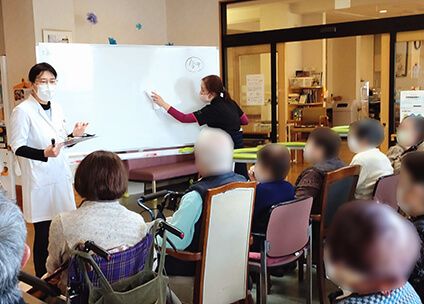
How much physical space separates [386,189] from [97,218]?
1774 millimetres

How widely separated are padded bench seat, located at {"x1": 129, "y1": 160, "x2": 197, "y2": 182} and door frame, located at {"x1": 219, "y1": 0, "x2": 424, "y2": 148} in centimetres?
158

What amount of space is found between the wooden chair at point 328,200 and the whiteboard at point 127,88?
213 cm

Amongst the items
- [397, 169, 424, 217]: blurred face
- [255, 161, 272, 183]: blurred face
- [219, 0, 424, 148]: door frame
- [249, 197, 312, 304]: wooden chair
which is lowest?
[249, 197, 312, 304]: wooden chair

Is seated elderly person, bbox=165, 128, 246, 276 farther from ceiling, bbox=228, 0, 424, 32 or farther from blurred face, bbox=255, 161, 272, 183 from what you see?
ceiling, bbox=228, 0, 424, 32

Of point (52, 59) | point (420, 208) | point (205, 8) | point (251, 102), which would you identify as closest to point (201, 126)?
point (52, 59)

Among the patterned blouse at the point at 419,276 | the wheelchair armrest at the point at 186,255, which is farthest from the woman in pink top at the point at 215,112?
the patterned blouse at the point at 419,276

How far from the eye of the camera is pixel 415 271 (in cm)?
158

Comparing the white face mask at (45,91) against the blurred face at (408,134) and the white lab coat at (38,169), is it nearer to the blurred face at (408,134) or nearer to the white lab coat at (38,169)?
the white lab coat at (38,169)

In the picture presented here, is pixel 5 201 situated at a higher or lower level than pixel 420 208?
higher

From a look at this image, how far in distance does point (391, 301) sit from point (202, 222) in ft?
3.62

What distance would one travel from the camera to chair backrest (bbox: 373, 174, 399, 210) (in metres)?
2.72

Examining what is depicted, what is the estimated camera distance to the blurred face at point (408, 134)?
3293 mm

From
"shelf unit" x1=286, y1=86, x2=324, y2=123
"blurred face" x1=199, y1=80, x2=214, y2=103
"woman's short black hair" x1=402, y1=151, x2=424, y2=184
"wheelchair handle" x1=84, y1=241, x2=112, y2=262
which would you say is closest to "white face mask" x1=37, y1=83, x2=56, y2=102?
"wheelchair handle" x1=84, y1=241, x2=112, y2=262

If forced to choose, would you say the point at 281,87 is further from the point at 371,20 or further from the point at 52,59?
the point at 52,59
